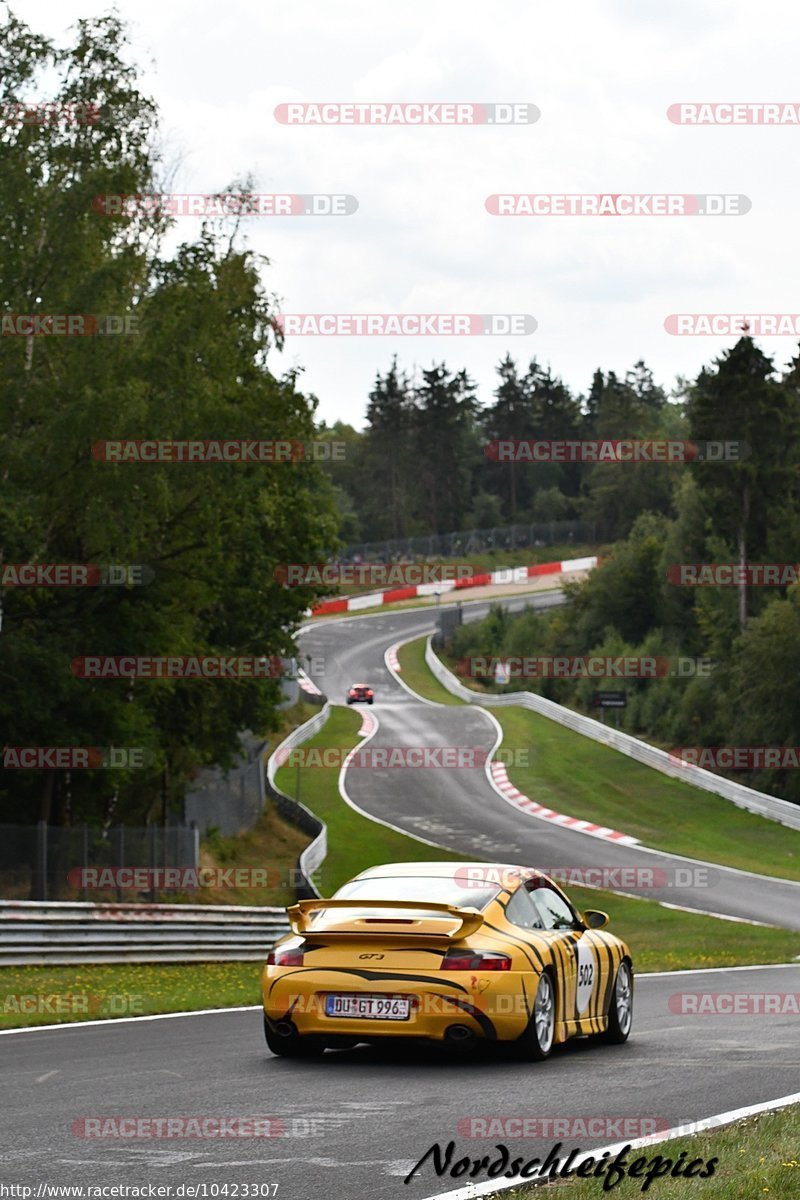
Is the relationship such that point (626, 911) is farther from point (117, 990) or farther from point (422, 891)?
point (422, 891)

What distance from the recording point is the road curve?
3859cm

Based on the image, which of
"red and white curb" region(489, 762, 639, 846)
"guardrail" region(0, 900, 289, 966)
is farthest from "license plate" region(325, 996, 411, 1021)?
"red and white curb" region(489, 762, 639, 846)

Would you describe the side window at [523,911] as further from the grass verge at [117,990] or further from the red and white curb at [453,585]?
the red and white curb at [453,585]

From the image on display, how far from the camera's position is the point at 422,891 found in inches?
436

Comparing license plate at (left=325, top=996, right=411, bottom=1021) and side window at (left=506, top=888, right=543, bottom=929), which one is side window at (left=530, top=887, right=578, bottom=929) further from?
license plate at (left=325, top=996, right=411, bottom=1021)

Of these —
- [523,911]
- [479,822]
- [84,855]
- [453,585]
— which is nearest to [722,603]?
[479,822]

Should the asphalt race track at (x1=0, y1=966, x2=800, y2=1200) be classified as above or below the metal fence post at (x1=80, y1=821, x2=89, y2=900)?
above

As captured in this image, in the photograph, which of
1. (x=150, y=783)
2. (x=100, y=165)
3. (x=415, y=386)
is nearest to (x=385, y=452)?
(x=415, y=386)

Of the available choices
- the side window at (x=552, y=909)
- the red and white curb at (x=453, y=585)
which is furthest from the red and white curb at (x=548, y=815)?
the red and white curb at (x=453, y=585)

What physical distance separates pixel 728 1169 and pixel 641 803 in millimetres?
48006

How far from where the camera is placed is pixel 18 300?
25.7 metres

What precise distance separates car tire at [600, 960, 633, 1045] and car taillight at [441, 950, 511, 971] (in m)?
2.29

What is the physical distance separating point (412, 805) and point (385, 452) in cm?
9465

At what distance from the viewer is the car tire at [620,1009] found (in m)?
12.3
